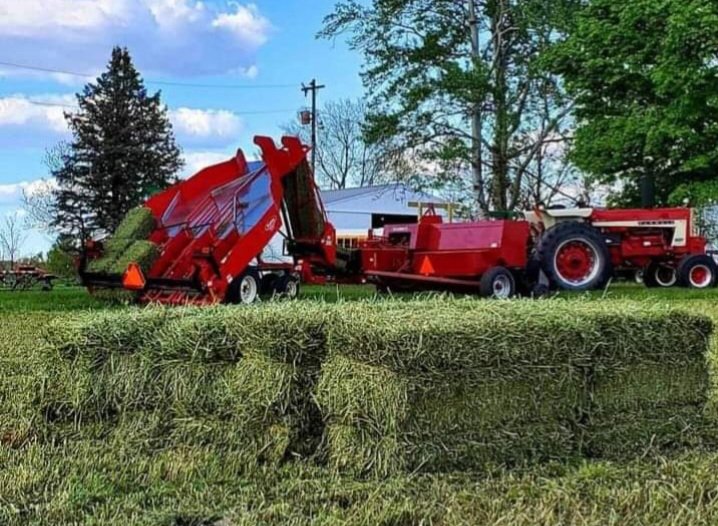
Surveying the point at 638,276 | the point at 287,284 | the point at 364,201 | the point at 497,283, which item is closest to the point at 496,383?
the point at 497,283

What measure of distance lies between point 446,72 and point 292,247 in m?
8.93

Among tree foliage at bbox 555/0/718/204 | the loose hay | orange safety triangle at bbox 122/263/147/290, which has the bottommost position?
orange safety triangle at bbox 122/263/147/290

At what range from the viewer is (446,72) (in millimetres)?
18875

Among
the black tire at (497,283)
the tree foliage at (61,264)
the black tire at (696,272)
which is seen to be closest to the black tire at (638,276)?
the black tire at (696,272)

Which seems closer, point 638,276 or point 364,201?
point 638,276

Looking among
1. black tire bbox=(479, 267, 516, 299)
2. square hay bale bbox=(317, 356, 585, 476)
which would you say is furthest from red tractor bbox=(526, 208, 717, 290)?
square hay bale bbox=(317, 356, 585, 476)

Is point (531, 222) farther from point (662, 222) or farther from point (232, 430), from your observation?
point (232, 430)

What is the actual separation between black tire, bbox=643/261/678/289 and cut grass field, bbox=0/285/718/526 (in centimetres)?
1062

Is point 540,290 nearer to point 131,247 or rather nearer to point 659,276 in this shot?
point 659,276

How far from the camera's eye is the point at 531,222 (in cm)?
1230

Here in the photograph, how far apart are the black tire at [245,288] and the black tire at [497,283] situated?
2743 mm

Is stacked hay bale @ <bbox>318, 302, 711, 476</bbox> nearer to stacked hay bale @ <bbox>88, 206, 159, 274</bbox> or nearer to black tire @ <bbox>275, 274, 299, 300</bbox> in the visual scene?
stacked hay bale @ <bbox>88, 206, 159, 274</bbox>

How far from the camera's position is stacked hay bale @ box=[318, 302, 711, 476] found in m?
3.06

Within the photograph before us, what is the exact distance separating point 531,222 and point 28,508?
10380 mm
